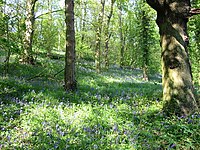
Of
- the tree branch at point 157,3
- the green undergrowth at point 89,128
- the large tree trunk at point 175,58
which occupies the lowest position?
the green undergrowth at point 89,128

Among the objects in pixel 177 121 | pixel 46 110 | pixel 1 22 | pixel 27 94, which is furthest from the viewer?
pixel 27 94

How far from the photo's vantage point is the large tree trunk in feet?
18.1

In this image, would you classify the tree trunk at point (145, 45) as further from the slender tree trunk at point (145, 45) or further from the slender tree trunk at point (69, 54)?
the slender tree trunk at point (69, 54)

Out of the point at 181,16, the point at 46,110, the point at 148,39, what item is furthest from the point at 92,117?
the point at 148,39

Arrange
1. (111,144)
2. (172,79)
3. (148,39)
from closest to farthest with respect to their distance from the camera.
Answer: (111,144), (172,79), (148,39)

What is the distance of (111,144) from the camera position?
3.97 meters

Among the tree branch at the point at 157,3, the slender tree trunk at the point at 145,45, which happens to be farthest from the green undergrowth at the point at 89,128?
the slender tree trunk at the point at 145,45

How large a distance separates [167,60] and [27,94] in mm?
4031

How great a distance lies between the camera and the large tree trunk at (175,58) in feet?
18.1

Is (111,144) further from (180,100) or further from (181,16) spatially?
(181,16)

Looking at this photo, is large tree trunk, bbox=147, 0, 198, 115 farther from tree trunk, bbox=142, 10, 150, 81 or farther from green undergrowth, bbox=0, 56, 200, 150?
tree trunk, bbox=142, 10, 150, 81

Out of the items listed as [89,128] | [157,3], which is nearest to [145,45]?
[157,3]

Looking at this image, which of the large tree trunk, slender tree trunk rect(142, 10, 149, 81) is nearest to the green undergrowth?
the large tree trunk

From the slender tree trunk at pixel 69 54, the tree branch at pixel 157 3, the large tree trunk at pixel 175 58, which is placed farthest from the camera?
the slender tree trunk at pixel 69 54
